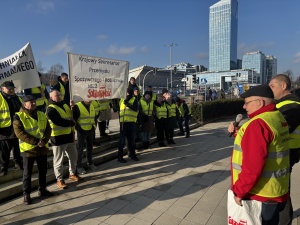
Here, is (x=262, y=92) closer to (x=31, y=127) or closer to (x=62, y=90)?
(x=31, y=127)

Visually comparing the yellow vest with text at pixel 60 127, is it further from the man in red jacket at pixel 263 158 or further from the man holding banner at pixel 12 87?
the man in red jacket at pixel 263 158

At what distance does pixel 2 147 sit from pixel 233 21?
142m

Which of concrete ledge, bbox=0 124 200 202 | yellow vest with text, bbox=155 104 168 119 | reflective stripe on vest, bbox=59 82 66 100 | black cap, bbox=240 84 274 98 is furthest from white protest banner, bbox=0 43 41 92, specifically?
black cap, bbox=240 84 274 98

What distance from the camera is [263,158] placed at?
7.20ft

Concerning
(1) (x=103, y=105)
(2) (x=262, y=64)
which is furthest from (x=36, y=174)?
(2) (x=262, y=64)

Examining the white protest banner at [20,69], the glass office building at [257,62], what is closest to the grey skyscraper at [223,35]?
the glass office building at [257,62]

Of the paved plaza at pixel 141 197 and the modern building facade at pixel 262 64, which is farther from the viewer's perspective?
the modern building facade at pixel 262 64

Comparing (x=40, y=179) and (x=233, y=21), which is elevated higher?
(x=233, y=21)

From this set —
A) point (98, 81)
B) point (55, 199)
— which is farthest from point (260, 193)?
point (98, 81)

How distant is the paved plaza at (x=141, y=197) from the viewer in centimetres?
402

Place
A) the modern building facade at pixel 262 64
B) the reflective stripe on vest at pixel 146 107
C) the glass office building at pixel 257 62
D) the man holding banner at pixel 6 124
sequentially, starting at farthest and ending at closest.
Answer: the glass office building at pixel 257 62 < the modern building facade at pixel 262 64 < the reflective stripe on vest at pixel 146 107 < the man holding banner at pixel 6 124

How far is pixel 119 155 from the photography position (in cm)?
703

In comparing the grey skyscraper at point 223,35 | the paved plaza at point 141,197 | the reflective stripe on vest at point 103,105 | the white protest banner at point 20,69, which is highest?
the grey skyscraper at point 223,35

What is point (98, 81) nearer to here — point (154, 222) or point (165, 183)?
point (165, 183)
